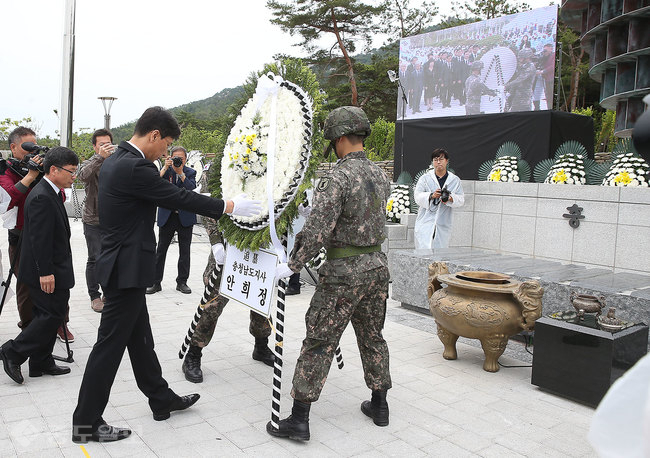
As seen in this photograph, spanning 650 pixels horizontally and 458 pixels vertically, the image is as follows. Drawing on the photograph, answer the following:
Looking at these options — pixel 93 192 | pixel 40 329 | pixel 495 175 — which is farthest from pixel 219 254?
pixel 495 175

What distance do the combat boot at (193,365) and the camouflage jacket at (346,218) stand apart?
60.4 inches

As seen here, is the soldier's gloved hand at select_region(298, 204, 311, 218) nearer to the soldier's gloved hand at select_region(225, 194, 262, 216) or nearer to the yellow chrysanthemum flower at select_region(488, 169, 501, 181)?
the soldier's gloved hand at select_region(225, 194, 262, 216)

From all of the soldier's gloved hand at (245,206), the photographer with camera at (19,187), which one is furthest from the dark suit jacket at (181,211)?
the soldier's gloved hand at (245,206)

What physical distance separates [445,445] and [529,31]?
13637 mm

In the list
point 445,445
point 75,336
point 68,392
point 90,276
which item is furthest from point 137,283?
point 90,276

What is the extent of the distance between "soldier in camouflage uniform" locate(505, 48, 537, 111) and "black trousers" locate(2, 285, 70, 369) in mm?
13280

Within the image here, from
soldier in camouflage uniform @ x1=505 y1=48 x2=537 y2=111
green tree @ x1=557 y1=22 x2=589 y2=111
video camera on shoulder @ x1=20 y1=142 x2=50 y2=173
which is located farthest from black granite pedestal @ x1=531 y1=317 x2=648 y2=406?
green tree @ x1=557 y1=22 x2=589 y2=111

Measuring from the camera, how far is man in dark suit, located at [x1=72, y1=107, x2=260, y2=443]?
3.29 m

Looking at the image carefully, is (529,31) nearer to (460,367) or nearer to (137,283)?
(460,367)

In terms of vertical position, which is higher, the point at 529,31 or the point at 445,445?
the point at 529,31

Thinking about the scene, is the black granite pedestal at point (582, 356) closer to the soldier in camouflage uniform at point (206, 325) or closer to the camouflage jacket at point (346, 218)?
the camouflage jacket at point (346, 218)

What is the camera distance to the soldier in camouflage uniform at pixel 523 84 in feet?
47.4

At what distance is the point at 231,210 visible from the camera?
3641mm

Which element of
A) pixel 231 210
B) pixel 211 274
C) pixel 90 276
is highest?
pixel 231 210
